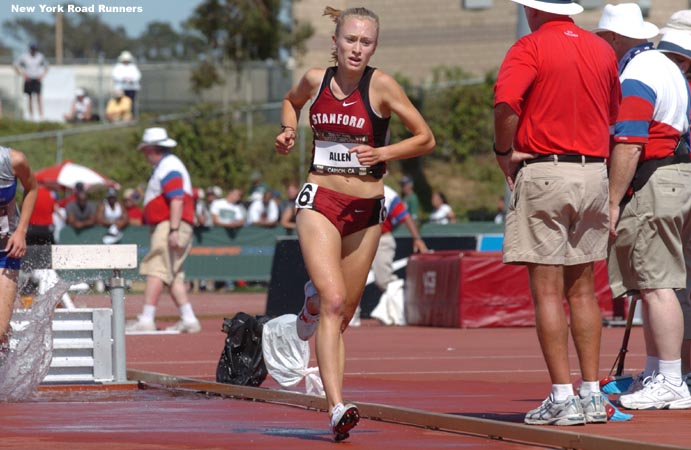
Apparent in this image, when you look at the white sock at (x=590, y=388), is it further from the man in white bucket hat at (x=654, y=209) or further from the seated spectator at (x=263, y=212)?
the seated spectator at (x=263, y=212)

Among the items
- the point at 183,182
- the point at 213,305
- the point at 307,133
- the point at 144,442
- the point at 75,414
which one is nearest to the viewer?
the point at 144,442

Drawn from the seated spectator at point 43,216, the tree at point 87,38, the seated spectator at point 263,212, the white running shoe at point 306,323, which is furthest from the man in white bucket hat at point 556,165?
the tree at point 87,38

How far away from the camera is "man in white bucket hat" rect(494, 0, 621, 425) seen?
25.2 ft

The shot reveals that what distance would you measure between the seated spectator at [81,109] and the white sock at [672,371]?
35.2 m

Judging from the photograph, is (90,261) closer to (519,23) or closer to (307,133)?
(519,23)

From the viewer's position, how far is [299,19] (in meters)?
45.2

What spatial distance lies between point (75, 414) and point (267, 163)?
29860 mm

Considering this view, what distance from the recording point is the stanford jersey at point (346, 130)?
802cm

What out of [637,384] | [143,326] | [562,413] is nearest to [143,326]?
[143,326]

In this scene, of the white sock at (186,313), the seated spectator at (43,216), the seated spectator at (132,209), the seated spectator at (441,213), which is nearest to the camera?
the white sock at (186,313)

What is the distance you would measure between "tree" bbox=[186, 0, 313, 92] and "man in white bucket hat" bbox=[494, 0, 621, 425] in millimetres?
33131

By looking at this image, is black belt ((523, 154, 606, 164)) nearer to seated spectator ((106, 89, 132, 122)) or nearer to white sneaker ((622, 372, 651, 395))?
white sneaker ((622, 372, 651, 395))

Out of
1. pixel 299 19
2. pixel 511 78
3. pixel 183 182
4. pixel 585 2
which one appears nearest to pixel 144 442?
pixel 511 78

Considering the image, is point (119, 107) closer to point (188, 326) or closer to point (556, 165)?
point (188, 326)
